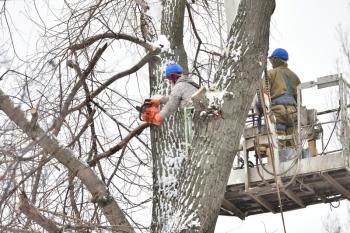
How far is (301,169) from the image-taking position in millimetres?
8641

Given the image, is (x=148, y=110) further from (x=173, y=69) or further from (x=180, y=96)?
(x=173, y=69)

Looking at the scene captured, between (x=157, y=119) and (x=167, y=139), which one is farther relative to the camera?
(x=167, y=139)

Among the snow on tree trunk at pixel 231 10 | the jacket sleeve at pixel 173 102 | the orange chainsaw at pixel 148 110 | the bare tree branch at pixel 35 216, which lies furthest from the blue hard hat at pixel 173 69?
the bare tree branch at pixel 35 216

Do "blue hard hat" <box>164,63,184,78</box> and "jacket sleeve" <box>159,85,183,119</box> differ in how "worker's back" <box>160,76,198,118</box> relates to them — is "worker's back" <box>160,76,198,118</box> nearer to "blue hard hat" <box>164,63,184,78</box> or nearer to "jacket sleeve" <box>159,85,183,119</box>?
"jacket sleeve" <box>159,85,183,119</box>

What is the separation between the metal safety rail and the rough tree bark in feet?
3.29

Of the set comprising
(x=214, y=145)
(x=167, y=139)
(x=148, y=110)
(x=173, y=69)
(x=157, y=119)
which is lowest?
(x=214, y=145)

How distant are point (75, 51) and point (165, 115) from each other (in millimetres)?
1687

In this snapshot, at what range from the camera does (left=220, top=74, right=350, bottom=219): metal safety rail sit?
8602mm

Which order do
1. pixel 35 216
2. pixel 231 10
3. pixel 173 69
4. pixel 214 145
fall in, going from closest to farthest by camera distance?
1. pixel 35 216
2. pixel 214 145
3. pixel 173 69
4. pixel 231 10

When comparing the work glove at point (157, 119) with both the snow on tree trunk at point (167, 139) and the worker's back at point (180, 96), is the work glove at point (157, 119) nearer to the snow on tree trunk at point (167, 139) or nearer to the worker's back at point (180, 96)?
the worker's back at point (180, 96)

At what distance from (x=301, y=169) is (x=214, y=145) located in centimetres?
162

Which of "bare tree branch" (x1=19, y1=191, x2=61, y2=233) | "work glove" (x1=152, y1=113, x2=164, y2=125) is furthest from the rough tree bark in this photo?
"bare tree branch" (x1=19, y1=191, x2=61, y2=233)

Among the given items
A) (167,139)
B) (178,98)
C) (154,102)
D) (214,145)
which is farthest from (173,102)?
(214,145)

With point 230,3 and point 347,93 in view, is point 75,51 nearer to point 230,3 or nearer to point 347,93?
point 230,3
